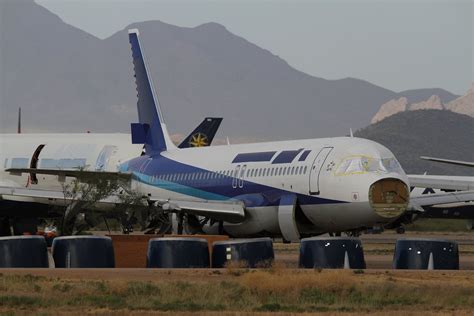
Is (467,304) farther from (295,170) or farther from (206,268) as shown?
(295,170)

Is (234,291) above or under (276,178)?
under

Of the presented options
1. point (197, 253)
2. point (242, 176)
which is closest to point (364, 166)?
point (242, 176)

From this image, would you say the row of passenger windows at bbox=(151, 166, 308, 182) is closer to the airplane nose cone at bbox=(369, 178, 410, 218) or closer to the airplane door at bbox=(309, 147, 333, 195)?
the airplane door at bbox=(309, 147, 333, 195)

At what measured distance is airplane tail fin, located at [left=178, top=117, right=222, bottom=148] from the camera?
8738 cm

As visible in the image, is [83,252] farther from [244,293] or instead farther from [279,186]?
[279,186]

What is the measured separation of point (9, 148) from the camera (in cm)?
8069

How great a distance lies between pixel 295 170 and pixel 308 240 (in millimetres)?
14076

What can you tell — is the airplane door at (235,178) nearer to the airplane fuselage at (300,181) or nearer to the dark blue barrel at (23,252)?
the airplane fuselage at (300,181)

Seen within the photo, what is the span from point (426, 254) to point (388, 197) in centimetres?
1128

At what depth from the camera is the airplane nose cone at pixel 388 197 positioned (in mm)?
49438

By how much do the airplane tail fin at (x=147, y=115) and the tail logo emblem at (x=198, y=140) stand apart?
16.6 meters

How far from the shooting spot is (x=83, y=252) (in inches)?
1485

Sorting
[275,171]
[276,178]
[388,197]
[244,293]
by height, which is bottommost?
[244,293]

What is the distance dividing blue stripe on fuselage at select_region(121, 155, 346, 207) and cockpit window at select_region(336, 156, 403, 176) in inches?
46.0
